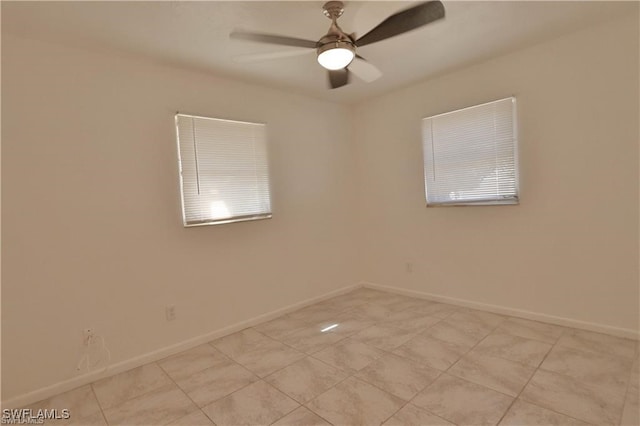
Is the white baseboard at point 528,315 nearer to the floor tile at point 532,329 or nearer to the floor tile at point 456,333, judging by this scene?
the floor tile at point 532,329

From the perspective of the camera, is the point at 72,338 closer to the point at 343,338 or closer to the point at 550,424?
the point at 343,338

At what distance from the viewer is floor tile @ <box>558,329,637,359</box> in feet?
7.65

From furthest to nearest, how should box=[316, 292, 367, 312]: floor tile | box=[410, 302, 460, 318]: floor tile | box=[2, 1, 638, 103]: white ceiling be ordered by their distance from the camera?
box=[316, 292, 367, 312]: floor tile → box=[410, 302, 460, 318]: floor tile → box=[2, 1, 638, 103]: white ceiling

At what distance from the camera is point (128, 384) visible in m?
2.29

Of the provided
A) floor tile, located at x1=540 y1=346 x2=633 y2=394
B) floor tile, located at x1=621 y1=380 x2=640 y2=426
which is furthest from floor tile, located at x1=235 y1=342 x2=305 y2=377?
floor tile, located at x1=621 y1=380 x2=640 y2=426

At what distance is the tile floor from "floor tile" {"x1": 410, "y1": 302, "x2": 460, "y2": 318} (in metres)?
0.26

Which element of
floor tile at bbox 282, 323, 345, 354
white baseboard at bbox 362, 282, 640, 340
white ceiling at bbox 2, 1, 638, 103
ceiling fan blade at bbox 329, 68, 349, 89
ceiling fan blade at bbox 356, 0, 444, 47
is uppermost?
white ceiling at bbox 2, 1, 638, 103

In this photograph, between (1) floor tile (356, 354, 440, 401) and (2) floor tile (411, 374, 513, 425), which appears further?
(1) floor tile (356, 354, 440, 401)

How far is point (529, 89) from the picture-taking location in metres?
2.85

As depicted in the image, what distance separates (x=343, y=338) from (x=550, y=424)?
1.52 meters

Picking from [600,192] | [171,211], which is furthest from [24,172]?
[600,192]

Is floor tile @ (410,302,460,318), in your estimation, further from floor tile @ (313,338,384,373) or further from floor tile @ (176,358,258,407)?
floor tile @ (176,358,258,407)

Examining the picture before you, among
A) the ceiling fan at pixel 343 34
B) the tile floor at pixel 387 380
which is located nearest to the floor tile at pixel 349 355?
the tile floor at pixel 387 380

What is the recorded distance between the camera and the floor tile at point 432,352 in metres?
2.34
